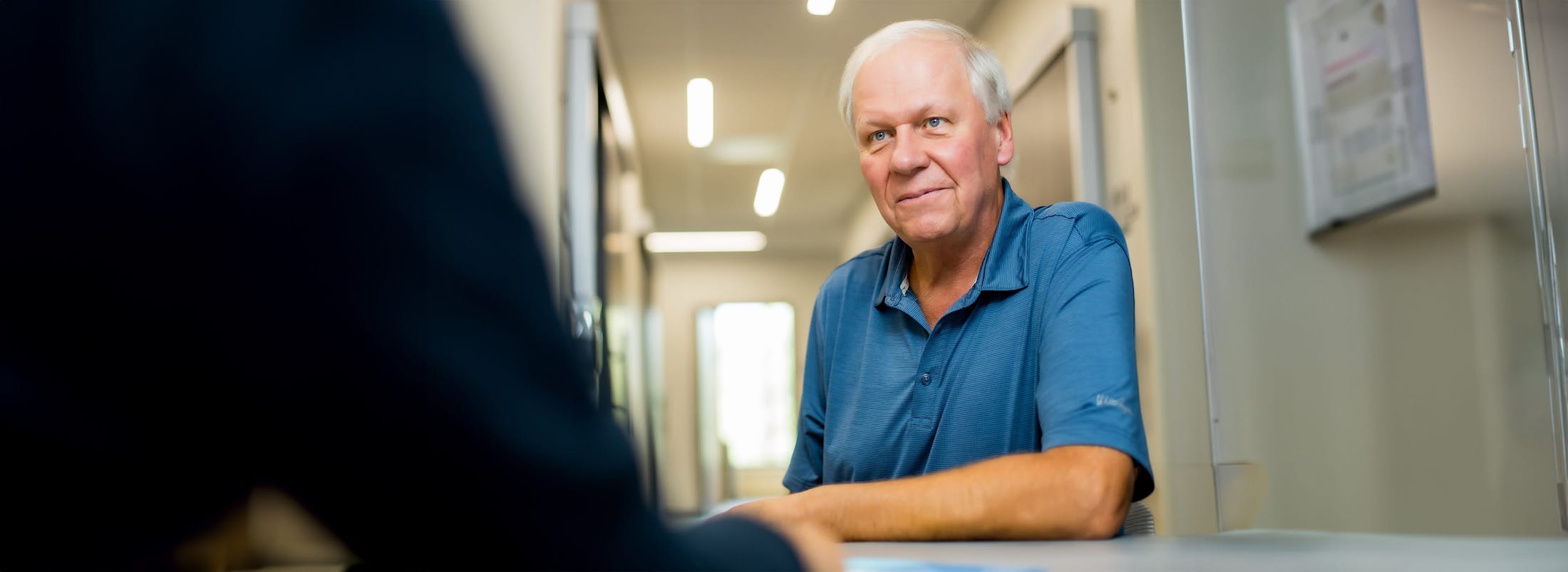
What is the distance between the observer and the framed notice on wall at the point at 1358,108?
2115 millimetres

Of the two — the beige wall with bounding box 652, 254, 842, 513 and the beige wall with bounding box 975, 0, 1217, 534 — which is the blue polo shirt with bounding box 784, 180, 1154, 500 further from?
the beige wall with bounding box 652, 254, 842, 513

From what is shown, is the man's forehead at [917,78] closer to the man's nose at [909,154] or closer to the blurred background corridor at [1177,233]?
the man's nose at [909,154]

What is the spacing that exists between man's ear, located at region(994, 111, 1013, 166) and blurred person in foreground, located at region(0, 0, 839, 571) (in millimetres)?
1246

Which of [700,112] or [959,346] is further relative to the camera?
[700,112]

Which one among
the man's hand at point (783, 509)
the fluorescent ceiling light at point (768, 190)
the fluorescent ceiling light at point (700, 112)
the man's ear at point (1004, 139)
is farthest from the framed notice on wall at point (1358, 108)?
the fluorescent ceiling light at point (768, 190)

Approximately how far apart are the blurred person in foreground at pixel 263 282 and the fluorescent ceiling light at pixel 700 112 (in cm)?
441

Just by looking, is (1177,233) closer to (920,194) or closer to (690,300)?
(920,194)

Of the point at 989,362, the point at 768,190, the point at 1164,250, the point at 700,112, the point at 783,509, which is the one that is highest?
the point at 700,112

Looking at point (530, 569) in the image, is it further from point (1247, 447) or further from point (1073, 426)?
point (1247, 447)

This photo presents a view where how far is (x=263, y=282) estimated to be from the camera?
11.7 inches

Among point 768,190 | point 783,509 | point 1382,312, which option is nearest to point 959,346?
point 783,509

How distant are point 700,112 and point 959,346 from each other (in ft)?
12.3

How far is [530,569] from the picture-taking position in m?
0.33

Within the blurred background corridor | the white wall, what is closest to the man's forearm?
the blurred background corridor
